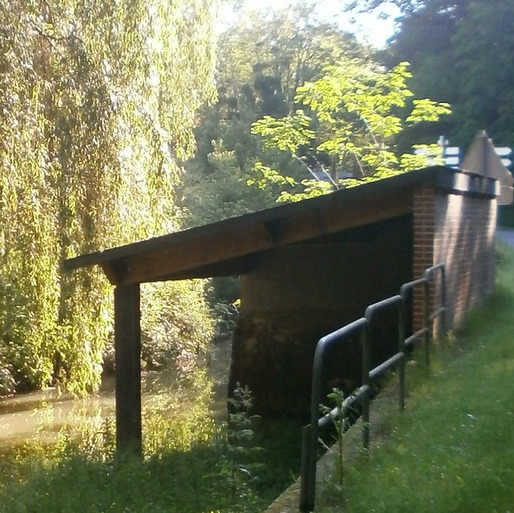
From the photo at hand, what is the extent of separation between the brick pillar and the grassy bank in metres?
1.45

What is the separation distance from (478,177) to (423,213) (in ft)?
9.81

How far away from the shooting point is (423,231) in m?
10.8

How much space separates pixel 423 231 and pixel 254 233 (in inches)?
79.8

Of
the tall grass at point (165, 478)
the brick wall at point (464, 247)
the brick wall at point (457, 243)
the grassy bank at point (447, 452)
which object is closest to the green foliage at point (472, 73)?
the brick wall at point (464, 247)

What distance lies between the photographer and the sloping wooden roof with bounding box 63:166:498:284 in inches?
414

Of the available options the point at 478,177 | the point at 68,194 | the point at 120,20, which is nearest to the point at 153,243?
the point at 68,194

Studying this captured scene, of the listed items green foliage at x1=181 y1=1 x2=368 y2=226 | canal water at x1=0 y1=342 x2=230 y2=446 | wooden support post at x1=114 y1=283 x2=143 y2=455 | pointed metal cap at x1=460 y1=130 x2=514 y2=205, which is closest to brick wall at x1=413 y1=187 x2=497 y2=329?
pointed metal cap at x1=460 y1=130 x2=514 y2=205

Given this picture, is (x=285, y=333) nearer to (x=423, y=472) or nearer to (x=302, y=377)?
(x=302, y=377)

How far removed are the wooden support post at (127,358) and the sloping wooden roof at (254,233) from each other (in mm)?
245

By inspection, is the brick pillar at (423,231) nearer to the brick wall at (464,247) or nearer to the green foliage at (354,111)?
the brick wall at (464,247)

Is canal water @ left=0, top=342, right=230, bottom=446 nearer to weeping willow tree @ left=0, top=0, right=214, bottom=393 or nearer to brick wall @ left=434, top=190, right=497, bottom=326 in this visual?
weeping willow tree @ left=0, top=0, right=214, bottom=393

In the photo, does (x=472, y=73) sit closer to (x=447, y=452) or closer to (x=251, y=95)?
(x=251, y=95)

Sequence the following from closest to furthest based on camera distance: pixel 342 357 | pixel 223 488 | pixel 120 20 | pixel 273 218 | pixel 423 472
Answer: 1. pixel 423 472
2. pixel 223 488
3. pixel 273 218
4. pixel 120 20
5. pixel 342 357

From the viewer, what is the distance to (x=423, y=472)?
226 inches
